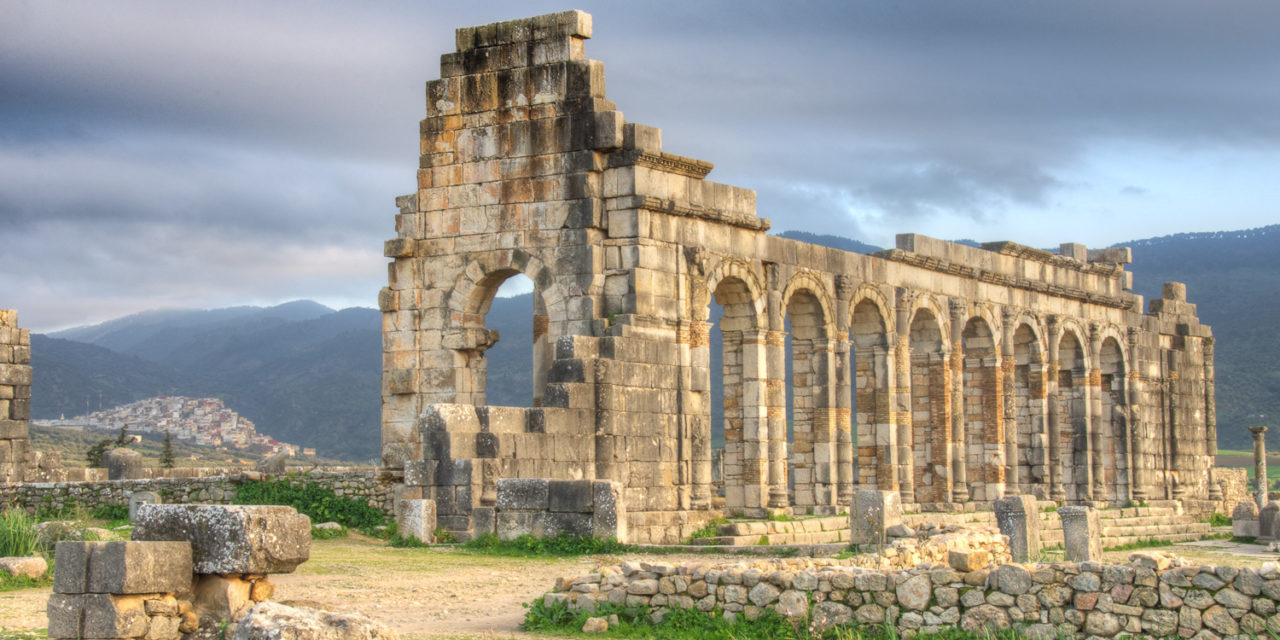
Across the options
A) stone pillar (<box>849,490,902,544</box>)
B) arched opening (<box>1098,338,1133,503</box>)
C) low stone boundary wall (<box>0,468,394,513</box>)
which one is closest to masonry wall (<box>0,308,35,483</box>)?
low stone boundary wall (<box>0,468,394,513</box>)

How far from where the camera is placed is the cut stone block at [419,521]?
21.4 m

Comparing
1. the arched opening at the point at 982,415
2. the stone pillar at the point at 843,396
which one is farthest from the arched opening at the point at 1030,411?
the stone pillar at the point at 843,396

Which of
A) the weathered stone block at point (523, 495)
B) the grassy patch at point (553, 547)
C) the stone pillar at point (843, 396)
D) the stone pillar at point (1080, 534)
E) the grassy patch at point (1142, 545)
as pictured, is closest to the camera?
the grassy patch at point (553, 547)

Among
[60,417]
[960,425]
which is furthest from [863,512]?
[60,417]

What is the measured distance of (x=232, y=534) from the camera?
493 inches

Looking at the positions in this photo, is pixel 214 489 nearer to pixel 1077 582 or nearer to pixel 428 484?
pixel 428 484

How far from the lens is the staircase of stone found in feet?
80.4

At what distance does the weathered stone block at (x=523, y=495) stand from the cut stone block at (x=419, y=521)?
1.46 metres

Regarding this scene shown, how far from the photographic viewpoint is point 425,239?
26.7 meters

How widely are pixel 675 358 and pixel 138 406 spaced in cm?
11373

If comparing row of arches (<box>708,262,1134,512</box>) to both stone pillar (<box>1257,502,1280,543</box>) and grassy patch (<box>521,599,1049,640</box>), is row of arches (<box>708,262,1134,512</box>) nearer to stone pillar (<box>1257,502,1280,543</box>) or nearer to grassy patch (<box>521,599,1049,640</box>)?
stone pillar (<box>1257,502,1280,543</box>)

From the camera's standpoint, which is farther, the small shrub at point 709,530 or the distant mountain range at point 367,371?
the distant mountain range at point 367,371

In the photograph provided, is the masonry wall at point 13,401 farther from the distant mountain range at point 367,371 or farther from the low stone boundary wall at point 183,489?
the distant mountain range at point 367,371

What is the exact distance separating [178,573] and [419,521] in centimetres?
902
